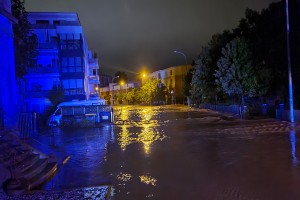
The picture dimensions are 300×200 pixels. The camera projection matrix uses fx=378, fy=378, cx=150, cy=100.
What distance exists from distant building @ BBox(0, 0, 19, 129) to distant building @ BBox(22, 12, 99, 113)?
30.9m

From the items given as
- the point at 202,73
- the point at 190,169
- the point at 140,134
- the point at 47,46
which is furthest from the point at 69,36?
the point at 190,169

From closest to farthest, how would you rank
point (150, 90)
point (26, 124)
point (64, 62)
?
point (26, 124) < point (64, 62) < point (150, 90)

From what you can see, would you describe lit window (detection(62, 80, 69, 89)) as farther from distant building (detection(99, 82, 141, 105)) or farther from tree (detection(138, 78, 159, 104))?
distant building (detection(99, 82, 141, 105))

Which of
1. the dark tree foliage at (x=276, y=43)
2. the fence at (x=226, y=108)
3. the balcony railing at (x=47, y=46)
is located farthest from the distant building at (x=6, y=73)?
the balcony railing at (x=47, y=46)

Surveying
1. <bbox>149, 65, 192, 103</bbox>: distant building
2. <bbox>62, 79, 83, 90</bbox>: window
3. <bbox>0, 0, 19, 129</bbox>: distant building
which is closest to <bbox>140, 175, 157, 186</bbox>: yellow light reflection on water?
<bbox>0, 0, 19, 129</bbox>: distant building

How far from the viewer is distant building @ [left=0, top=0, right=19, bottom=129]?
15375mm

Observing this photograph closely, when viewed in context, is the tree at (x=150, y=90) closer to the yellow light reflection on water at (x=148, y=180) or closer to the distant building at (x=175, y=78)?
the distant building at (x=175, y=78)

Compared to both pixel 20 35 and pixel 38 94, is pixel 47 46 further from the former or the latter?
pixel 20 35

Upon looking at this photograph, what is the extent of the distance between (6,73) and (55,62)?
114 feet

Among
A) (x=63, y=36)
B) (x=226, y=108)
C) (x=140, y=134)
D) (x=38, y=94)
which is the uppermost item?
(x=63, y=36)

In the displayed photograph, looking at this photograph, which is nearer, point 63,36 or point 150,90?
point 63,36

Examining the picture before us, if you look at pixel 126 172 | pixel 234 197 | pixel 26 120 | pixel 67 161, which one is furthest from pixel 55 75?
pixel 234 197

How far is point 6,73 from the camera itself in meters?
15.8

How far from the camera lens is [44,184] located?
9523 mm
